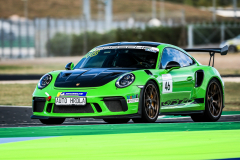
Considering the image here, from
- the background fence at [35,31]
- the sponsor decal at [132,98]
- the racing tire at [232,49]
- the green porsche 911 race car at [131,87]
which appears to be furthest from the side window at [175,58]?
the racing tire at [232,49]

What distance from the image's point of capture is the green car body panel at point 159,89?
28.3ft

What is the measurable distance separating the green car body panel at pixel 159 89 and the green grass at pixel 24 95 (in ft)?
10.9

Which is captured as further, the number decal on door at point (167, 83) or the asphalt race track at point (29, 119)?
the asphalt race track at point (29, 119)

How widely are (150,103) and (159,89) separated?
303 millimetres

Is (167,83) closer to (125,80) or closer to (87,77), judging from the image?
(125,80)

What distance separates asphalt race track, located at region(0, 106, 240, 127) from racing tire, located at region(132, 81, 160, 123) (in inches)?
43.9

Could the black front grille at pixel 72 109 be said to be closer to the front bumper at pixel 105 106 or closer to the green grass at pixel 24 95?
the front bumper at pixel 105 106

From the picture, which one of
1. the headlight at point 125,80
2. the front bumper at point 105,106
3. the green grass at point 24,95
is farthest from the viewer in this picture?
the green grass at point 24,95

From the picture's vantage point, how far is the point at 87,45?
46156mm

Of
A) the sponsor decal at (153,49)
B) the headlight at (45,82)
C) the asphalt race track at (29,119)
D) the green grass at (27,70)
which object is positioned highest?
the sponsor decal at (153,49)

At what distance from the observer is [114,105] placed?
865cm

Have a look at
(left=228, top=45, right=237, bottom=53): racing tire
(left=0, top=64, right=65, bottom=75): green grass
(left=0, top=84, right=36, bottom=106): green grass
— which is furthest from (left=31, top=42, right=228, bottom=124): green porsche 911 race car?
(left=228, top=45, right=237, bottom=53): racing tire

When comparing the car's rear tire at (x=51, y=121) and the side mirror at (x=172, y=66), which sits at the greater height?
the side mirror at (x=172, y=66)

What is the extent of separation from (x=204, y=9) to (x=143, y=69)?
144730mm
